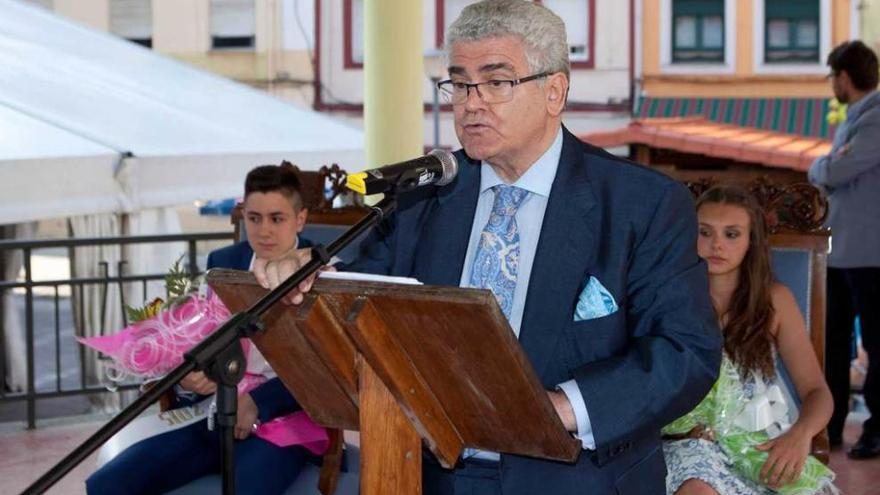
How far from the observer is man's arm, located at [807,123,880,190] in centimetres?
551

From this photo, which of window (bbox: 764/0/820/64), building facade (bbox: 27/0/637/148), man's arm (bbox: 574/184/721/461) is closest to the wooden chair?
man's arm (bbox: 574/184/721/461)

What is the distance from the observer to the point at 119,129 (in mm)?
7461

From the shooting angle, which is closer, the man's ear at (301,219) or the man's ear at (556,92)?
the man's ear at (556,92)

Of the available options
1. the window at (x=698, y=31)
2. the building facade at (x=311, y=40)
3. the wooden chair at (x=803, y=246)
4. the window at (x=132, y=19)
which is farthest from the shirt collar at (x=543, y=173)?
the window at (x=132, y=19)

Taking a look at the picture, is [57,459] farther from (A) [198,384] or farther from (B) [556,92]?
(B) [556,92]

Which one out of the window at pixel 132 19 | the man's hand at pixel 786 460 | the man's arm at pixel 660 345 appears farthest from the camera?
the window at pixel 132 19

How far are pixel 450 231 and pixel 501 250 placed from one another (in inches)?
4.3

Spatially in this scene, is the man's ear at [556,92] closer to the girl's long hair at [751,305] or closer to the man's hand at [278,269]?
the man's hand at [278,269]

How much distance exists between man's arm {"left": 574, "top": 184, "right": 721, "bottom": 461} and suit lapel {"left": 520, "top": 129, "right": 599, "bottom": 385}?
0.29ft

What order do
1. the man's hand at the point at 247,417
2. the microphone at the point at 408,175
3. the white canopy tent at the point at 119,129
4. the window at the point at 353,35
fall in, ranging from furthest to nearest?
the window at the point at 353,35, the white canopy tent at the point at 119,129, the man's hand at the point at 247,417, the microphone at the point at 408,175

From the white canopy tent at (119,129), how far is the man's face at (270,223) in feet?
8.33

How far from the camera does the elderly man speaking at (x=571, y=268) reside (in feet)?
7.85

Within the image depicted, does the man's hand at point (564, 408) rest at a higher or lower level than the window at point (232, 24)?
lower

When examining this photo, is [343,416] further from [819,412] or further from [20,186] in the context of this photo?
[20,186]
